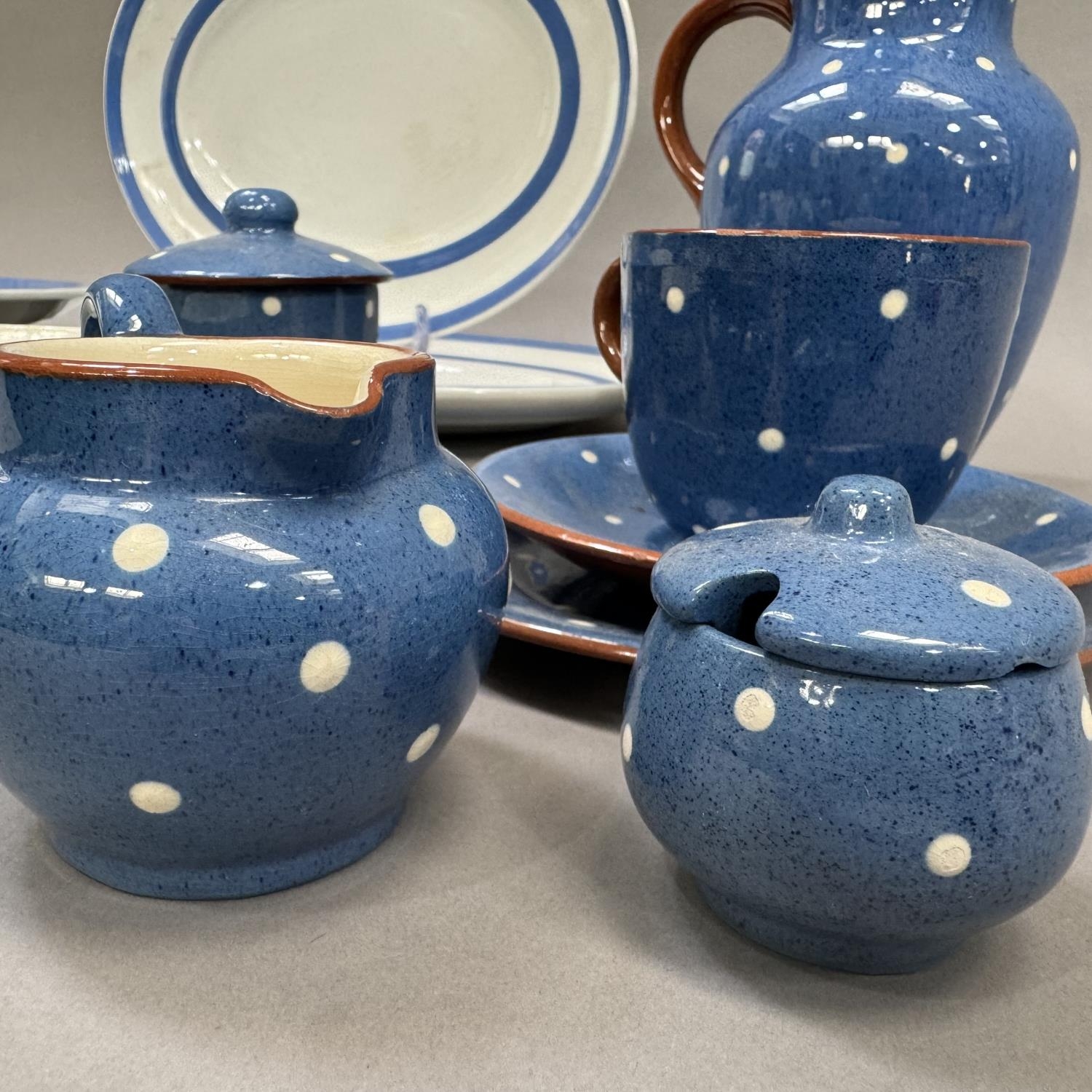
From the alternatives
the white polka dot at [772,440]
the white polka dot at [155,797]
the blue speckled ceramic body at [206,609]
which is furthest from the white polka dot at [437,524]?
the white polka dot at [772,440]

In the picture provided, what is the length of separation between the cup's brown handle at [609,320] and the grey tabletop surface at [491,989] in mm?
374

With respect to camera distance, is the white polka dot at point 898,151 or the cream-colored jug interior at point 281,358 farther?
the white polka dot at point 898,151

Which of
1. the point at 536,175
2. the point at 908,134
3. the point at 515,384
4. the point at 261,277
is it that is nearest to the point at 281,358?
the point at 261,277

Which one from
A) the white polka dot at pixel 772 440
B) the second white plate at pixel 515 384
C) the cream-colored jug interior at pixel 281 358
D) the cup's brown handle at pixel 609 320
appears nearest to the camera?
the cream-colored jug interior at pixel 281 358

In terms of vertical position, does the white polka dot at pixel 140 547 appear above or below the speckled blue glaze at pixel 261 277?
above

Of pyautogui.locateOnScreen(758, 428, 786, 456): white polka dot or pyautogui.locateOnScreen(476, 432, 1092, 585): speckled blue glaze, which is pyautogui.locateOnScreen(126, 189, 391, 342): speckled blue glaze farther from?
pyautogui.locateOnScreen(758, 428, 786, 456): white polka dot

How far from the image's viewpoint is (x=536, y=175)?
1.25 m

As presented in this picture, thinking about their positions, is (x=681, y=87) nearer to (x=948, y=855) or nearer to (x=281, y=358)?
(x=281, y=358)

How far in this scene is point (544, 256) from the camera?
1.22m

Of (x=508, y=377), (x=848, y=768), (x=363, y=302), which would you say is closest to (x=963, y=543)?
(x=848, y=768)

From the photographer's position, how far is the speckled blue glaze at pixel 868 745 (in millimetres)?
394

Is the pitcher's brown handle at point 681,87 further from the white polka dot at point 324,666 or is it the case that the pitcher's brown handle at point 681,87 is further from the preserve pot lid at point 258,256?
the white polka dot at point 324,666

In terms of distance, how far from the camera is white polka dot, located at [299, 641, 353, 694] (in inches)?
16.9

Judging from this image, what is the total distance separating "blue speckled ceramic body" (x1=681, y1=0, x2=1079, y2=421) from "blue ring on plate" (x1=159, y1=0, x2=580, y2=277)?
478mm
